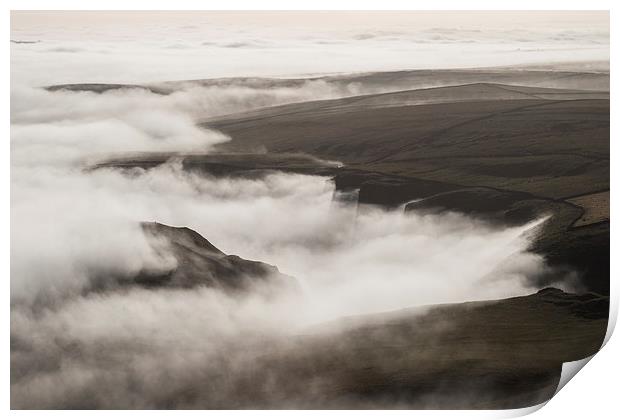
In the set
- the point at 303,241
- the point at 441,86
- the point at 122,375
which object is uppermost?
the point at 441,86

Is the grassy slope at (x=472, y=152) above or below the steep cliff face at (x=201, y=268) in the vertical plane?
above

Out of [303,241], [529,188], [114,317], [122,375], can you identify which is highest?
[529,188]

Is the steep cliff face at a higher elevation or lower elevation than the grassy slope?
lower

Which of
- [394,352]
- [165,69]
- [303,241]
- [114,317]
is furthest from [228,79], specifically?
[394,352]

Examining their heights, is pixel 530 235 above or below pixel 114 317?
above

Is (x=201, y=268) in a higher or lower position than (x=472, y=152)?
lower

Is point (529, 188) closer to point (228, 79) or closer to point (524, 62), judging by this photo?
point (524, 62)

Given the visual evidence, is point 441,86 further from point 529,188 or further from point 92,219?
point 92,219

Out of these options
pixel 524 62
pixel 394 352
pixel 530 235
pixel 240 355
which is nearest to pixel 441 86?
pixel 524 62

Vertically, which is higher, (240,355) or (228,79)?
(228,79)
